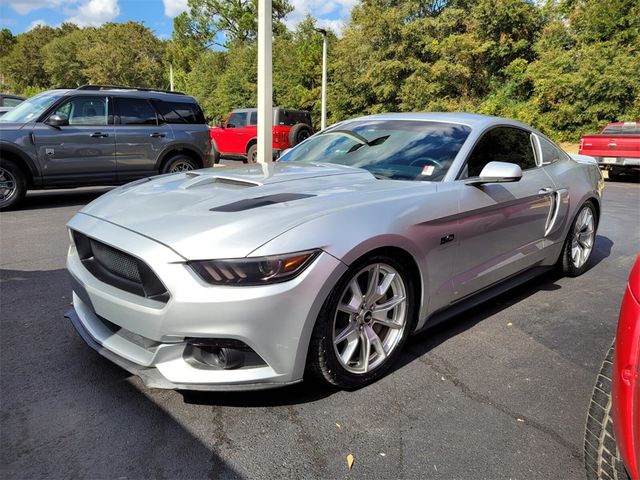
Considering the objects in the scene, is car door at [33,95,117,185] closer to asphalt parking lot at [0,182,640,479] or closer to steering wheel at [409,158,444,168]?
asphalt parking lot at [0,182,640,479]

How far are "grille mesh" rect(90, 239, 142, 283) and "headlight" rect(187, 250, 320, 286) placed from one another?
38 cm

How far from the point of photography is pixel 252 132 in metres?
16.7

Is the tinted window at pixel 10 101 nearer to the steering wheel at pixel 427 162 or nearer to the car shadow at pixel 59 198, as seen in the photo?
the car shadow at pixel 59 198

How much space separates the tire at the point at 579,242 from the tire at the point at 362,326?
2439 mm

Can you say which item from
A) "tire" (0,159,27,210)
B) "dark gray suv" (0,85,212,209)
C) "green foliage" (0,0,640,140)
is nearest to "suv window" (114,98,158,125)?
"dark gray suv" (0,85,212,209)

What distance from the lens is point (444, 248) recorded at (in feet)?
10.0

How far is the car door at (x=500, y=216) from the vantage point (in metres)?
3.27

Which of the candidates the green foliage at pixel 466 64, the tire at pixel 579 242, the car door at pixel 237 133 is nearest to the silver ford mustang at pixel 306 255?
the tire at pixel 579 242

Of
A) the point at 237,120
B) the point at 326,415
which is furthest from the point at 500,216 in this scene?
the point at 237,120

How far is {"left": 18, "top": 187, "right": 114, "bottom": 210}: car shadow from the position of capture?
839 cm

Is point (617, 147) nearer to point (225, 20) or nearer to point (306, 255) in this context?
point (306, 255)

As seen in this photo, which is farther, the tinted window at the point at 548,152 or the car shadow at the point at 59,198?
the car shadow at the point at 59,198

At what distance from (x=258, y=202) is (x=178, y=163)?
719cm

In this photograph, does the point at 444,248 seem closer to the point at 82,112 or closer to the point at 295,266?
the point at 295,266
